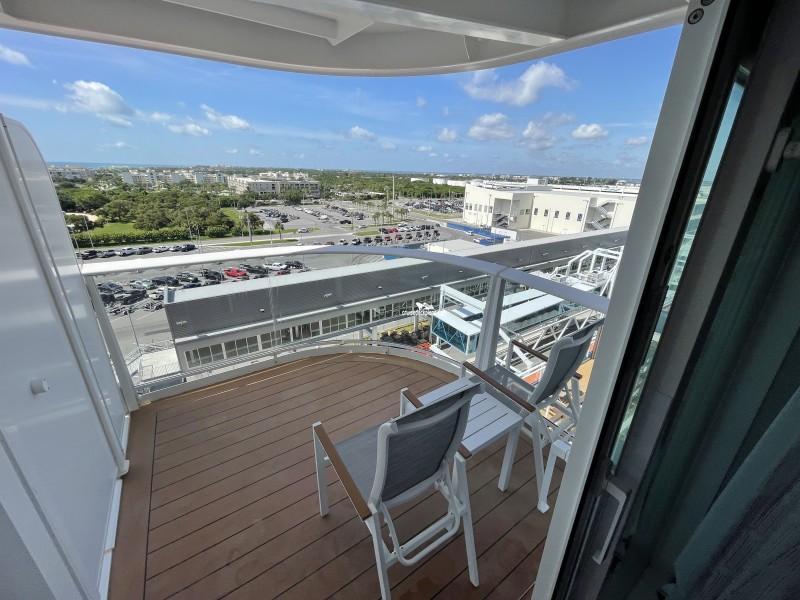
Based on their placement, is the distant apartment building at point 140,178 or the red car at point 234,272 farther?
the distant apartment building at point 140,178

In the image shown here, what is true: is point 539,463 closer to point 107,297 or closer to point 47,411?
point 47,411

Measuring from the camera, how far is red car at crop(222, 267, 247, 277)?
277cm

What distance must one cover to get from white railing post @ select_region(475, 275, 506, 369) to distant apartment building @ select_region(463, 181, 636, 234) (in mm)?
9078

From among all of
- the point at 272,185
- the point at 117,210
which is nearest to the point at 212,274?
the point at 117,210

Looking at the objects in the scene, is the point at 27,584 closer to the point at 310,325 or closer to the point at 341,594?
the point at 341,594

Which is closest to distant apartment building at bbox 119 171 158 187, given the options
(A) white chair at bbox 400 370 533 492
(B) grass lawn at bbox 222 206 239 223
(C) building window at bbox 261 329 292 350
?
(B) grass lawn at bbox 222 206 239 223

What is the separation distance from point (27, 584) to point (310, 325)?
2242mm

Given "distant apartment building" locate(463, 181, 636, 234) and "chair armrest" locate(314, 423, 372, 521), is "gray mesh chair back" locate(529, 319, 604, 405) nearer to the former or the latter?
"chair armrest" locate(314, 423, 372, 521)

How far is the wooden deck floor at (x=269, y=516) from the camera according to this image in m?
1.52

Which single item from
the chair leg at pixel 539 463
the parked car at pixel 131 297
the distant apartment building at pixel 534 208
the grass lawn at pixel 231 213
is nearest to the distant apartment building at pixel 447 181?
the distant apartment building at pixel 534 208

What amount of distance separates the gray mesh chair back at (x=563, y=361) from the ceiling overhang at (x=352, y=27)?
1632 mm

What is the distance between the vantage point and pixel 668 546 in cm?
71

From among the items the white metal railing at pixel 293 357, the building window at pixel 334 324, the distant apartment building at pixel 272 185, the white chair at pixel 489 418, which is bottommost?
the white metal railing at pixel 293 357

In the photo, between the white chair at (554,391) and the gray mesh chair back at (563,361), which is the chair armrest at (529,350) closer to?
the white chair at (554,391)
